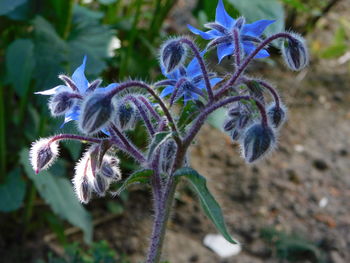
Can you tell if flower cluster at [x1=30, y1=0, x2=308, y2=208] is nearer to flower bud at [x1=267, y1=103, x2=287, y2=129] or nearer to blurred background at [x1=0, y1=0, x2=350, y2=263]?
flower bud at [x1=267, y1=103, x2=287, y2=129]

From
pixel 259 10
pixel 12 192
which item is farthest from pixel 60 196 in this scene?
pixel 259 10

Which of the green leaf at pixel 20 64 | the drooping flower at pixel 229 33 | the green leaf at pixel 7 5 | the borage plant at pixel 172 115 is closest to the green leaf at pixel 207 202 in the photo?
the borage plant at pixel 172 115

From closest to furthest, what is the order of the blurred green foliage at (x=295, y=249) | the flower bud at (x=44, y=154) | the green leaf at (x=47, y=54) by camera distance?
the flower bud at (x=44, y=154) < the green leaf at (x=47, y=54) < the blurred green foliage at (x=295, y=249)

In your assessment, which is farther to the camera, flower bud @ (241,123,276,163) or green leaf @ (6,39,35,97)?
green leaf @ (6,39,35,97)

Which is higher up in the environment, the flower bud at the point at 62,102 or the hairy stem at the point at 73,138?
the flower bud at the point at 62,102

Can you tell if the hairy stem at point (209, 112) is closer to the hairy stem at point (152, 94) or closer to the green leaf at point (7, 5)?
the hairy stem at point (152, 94)

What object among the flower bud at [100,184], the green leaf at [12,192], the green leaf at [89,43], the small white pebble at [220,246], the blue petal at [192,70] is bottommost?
the small white pebble at [220,246]

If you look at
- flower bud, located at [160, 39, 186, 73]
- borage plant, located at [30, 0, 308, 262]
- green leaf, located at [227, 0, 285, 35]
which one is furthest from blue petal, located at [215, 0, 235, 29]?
green leaf, located at [227, 0, 285, 35]
